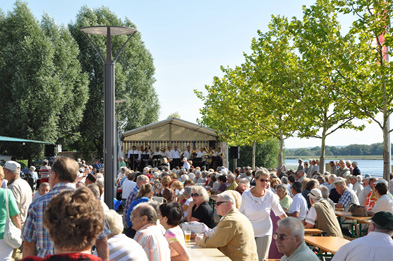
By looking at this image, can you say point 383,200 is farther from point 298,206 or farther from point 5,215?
point 5,215

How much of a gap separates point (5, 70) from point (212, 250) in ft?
108

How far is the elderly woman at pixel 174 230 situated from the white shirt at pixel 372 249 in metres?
1.60

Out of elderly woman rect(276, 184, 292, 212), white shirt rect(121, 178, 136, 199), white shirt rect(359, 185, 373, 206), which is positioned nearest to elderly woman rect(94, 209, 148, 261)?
elderly woman rect(276, 184, 292, 212)

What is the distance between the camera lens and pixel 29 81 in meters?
34.7

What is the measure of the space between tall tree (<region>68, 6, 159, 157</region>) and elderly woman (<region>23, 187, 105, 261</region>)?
3990 cm

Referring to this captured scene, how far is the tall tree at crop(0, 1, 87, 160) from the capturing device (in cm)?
3428

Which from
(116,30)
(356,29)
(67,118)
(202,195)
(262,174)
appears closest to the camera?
(262,174)

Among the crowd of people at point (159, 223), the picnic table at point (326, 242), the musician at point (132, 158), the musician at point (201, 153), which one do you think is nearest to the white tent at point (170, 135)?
the musician at point (201, 153)

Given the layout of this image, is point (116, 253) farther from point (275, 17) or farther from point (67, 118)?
point (67, 118)

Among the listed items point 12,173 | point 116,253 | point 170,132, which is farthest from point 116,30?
point 170,132

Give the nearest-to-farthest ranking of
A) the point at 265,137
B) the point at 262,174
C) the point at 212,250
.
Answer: the point at 212,250 → the point at 262,174 → the point at 265,137


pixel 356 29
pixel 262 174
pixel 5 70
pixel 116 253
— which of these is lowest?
pixel 116 253

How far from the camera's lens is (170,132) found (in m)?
28.5

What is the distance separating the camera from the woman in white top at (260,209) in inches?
254
